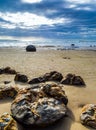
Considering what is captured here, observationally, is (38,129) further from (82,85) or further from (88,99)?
(82,85)

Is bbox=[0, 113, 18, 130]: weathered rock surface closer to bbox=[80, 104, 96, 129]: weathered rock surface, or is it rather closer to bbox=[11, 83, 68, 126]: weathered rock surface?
bbox=[11, 83, 68, 126]: weathered rock surface

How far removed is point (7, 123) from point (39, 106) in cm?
73

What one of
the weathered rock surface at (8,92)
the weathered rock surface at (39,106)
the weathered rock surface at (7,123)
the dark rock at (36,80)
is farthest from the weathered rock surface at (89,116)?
the dark rock at (36,80)

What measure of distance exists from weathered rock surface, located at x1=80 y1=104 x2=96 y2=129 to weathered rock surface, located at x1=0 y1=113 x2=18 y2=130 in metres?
1.46

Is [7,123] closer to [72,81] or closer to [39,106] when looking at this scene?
[39,106]

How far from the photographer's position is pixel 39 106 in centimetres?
491

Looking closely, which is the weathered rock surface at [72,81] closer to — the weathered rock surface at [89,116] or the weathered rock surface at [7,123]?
the weathered rock surface at [89,116]

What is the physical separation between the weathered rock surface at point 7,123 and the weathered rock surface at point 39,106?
3.8 inches

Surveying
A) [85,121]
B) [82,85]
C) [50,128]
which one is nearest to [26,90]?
[50,128]

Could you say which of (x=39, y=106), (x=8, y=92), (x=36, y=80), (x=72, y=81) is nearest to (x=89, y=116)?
(x=39, y=106)

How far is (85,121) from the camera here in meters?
5.02

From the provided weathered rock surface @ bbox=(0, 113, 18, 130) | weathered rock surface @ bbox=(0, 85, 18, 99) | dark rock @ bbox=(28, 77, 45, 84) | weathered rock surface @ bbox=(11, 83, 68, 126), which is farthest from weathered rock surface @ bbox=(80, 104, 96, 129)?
dark rock @ bbox=(28, 77, 45, 84)

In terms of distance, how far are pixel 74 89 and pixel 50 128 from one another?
256 centimetres

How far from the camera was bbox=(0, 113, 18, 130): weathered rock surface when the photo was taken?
15.0 ft
